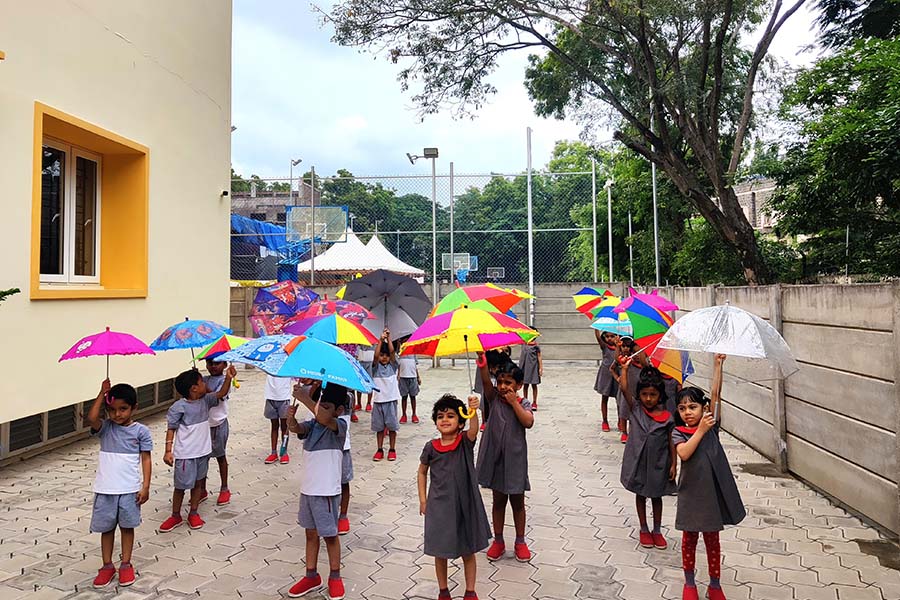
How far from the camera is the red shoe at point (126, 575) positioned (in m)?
3.68

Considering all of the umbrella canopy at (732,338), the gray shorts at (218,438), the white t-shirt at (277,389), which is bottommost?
the gray shorts at (218,438)

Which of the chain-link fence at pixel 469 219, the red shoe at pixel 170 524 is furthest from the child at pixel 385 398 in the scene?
the chain-link fence at pixel 469 219

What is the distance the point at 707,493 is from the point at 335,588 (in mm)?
2262

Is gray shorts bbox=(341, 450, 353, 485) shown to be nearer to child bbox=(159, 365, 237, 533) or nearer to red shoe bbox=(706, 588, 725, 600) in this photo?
child bbox=(159, 365, 237, 533)

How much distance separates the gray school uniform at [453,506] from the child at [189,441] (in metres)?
2.23

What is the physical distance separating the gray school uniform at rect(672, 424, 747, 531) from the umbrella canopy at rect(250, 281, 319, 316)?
6435 millimetres

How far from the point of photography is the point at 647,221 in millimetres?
15461

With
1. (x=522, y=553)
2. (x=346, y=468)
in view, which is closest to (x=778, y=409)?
(x=522, y=553)

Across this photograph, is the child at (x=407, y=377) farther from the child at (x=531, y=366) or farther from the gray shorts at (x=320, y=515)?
the gray shorts at (x=320, y=515)

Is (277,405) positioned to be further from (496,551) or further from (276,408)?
(496,551)

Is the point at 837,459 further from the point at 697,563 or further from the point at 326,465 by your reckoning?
the point at 326,465

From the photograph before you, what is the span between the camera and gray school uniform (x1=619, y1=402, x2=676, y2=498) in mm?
4121

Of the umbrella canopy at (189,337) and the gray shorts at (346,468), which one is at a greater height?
the umbrella canopy at (189,337)

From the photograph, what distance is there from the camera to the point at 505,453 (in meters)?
4.04
